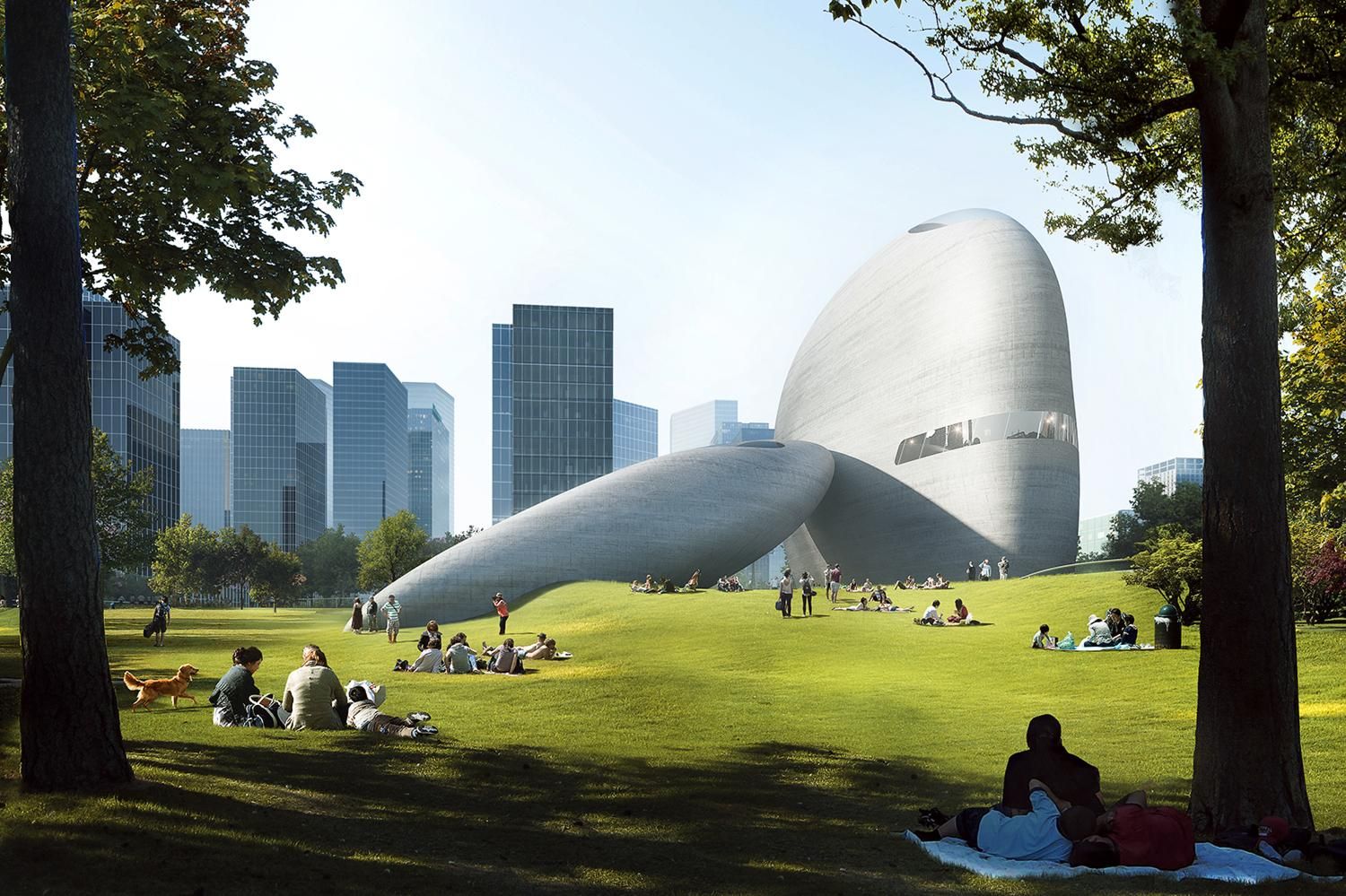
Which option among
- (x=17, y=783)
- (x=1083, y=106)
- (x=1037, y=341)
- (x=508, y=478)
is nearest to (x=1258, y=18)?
(x=1083, y=106)

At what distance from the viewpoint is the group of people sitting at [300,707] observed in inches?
554

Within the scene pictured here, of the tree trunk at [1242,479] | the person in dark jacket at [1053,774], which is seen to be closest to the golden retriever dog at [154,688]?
the person in dark jacket at [1053,774]

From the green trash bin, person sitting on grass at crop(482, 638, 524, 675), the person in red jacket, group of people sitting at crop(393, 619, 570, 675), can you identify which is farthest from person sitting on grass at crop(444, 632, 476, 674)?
the person in red jacket

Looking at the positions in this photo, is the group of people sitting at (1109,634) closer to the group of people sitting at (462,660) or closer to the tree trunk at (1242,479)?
the group of people sitting at (462,660)

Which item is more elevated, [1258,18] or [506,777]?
[1258,18]

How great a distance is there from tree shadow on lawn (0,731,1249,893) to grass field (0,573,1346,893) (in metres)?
0.03

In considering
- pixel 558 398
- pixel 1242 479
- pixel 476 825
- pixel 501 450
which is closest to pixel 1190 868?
pixel 1242 479

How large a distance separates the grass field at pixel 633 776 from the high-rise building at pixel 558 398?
106839 millimetres

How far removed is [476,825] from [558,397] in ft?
415

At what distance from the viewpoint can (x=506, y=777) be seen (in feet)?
38.4

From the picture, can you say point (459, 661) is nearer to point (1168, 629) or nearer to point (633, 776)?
point (633, 776)

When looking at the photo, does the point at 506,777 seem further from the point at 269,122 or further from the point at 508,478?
the point at 508,478

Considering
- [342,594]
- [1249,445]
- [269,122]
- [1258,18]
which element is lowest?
[342,594]

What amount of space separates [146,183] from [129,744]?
30.8ft
